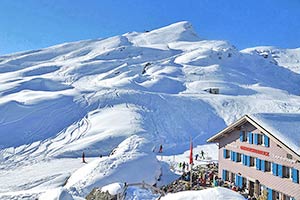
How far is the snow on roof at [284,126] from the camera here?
19.2 m

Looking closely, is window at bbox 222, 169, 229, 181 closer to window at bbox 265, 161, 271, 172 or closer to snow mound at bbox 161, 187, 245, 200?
window at bbox 265, 161, 271, 172

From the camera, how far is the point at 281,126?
68.3 feet

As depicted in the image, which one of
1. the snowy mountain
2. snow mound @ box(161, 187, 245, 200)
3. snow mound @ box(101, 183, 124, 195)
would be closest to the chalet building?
the snowy mountain

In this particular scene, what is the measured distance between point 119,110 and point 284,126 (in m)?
34.3

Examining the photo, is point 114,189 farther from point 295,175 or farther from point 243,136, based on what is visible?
point 243,136

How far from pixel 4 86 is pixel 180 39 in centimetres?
9459

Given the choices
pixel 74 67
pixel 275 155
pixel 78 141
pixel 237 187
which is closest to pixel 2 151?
pixel 78 141

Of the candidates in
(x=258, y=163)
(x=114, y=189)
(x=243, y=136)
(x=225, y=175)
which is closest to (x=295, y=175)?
(x=258, y=163)

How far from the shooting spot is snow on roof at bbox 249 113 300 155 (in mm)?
19234

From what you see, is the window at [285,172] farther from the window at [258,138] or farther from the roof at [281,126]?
the window at [258,138]

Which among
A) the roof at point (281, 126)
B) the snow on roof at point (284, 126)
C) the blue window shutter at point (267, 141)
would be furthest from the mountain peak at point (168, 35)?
the blue window shutter at point (267, 141)

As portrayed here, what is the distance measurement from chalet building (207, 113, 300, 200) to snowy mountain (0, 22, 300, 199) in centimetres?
562

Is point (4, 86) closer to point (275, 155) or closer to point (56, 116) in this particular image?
point (56, 116)

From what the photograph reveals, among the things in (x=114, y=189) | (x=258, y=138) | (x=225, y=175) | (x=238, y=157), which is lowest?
(x=225, y=175)
